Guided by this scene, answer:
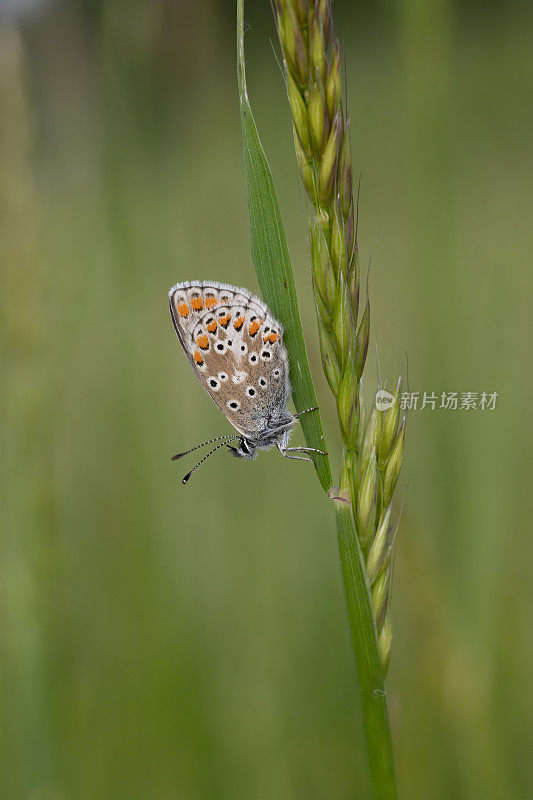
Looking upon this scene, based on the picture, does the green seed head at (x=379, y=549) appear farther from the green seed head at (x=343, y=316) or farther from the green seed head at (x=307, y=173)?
the green seed head at (x=307, y=173)

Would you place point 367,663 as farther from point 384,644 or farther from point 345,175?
point 345,175

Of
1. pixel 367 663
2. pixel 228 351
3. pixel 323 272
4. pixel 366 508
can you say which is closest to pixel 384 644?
pixel 367 663

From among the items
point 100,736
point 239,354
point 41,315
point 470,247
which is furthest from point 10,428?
point 470,247

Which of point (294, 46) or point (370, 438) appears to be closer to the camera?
point (294, 46)

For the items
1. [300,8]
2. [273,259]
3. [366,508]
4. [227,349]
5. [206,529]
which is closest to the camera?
[300,8]

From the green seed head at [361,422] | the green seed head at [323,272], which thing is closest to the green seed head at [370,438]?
the green seed head at [361,422]

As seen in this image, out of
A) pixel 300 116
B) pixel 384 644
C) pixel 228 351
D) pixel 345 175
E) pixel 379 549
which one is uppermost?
pixel 300 116
